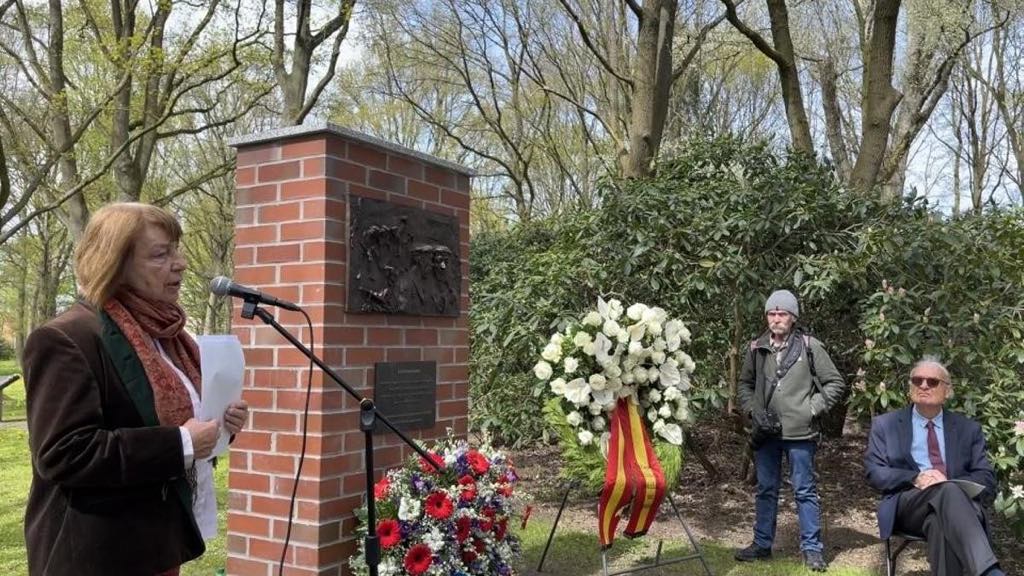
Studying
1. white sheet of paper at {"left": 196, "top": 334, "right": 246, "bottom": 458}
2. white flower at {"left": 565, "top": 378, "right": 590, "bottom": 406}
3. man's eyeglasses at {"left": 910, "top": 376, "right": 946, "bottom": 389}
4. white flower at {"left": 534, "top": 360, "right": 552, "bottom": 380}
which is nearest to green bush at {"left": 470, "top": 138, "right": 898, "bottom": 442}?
man's eyeglasses at {"left": 910, "top": 376, "right": 946, "bottom": 389}

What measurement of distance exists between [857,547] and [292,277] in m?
4.17

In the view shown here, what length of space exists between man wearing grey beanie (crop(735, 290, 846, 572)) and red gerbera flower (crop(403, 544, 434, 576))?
2560mm

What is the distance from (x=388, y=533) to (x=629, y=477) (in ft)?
4.79

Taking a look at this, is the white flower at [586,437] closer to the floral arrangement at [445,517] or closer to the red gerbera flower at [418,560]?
the floral arrangement at [445,517]

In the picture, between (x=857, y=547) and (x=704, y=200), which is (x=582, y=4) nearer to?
(x=704, y=200)

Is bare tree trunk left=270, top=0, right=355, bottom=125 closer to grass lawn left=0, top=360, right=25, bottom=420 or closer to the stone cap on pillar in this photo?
grass lawn left=0, top=360, right=25, bottom=420

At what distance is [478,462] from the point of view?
11.5 ft

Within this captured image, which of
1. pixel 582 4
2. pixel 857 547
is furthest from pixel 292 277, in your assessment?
pixel 582 4

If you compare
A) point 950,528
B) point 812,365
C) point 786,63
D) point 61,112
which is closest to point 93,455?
point 950,528

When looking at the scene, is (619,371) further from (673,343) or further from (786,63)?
(786,63)

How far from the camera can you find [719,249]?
5367 mm

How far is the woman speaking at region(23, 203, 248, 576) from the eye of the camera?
186 cm

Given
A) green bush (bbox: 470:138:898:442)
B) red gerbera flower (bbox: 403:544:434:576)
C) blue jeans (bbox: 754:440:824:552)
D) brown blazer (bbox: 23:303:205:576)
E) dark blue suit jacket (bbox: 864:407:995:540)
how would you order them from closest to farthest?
brown blazer (bbox: 23:303:205:576)
red gerbera flower (bbox: 403:544:434:576)
dark blue suit jacket (bbox: 864:407:995:540)
blue jeans (bbox: 754:440:824:552)
green bush (bbox: 470:138:898:442)

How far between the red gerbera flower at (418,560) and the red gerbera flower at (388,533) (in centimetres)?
8
